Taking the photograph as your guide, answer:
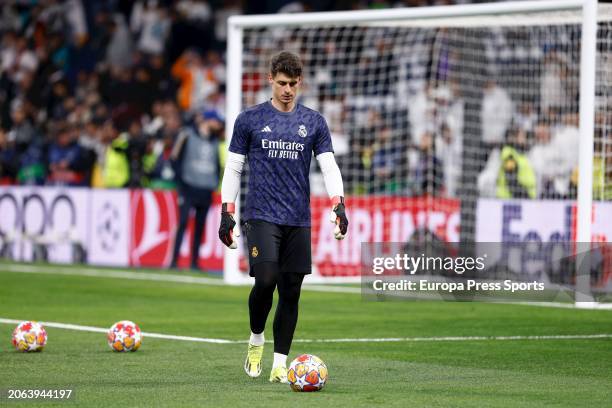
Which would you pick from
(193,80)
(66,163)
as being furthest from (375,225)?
(193,80)

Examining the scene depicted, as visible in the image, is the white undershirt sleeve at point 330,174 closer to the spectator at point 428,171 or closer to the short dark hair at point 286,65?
the short dark hair at point 286,65

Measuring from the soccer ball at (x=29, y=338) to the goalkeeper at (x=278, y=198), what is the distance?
91.9 inches

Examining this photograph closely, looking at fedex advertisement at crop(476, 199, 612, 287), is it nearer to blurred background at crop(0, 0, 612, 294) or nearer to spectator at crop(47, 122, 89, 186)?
blurred background at crop(0, 0, 612, 294)

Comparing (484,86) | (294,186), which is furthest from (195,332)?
(484,86)

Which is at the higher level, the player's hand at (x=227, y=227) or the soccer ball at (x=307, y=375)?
the player's hand at (x=227, y=227)

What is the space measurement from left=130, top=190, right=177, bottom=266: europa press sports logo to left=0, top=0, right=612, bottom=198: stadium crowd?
134 cm

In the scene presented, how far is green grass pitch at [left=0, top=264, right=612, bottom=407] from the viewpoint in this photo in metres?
8.91

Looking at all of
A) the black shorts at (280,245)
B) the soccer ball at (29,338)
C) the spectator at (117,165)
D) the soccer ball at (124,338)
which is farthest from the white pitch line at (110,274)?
the black shorts at (280,245)

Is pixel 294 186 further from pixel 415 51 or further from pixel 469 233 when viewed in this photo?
pixel 415 51

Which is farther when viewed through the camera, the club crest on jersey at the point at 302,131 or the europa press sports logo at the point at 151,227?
the europa press sports logo at the point at 151,227

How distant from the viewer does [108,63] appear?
3092cm

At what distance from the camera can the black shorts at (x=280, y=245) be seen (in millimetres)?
9648

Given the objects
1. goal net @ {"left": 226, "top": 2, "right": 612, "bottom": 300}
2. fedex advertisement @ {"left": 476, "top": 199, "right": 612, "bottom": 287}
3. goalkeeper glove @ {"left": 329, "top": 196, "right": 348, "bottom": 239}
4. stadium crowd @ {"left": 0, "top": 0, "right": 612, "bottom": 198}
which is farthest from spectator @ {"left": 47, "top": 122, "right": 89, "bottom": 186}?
goalkeeper glove @ {"left": 329, "top": 196, "right": 348, "bottom": 239}

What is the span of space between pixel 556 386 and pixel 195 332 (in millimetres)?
4791
